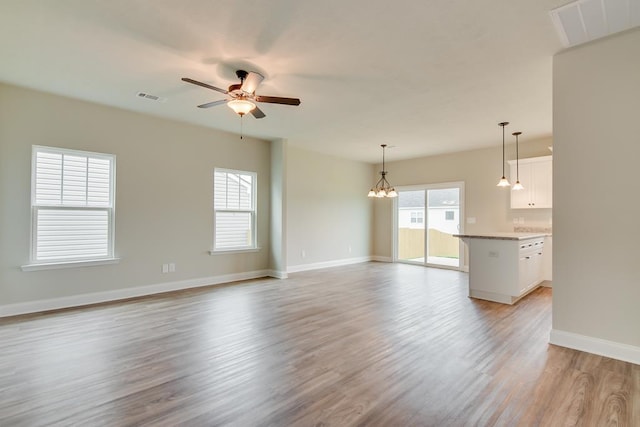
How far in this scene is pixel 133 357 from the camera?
275 centimetres

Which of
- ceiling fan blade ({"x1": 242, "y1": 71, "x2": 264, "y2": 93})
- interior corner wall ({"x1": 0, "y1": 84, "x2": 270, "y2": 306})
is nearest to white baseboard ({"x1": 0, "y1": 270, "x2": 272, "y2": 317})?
interior corner wall ({"x1": 0, "y1": 84, "x2": 270, "y2": 306})

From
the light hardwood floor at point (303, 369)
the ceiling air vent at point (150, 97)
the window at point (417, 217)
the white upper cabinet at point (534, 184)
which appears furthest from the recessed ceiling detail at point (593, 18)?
the window at point (417, 217)

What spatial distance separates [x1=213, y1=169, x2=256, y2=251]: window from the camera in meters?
5.95

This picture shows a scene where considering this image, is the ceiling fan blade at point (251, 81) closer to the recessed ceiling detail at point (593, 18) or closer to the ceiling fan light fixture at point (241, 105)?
the ceiling fan light fixture at point (241, 105)

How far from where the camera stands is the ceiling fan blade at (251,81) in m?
3.07

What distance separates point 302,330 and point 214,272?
300 cm

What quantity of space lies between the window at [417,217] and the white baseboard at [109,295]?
4488 mm

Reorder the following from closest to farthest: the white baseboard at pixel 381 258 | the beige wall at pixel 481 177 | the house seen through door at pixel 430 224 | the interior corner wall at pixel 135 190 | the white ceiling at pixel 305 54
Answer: the white ceiling at pixel 305 54 → the interior corner wall at pixel 135 190 → the beige wall at pixel 481 177 → the house seen through door at pixel 430 224 → the white baseboard at pixel 381 258

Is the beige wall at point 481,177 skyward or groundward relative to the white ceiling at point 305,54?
groundward

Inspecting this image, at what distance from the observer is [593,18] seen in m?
2.50

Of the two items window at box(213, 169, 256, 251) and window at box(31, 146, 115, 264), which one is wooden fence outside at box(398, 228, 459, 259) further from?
window at box(31, 146, 115, 264)

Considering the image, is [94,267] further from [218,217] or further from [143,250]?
[218,217]

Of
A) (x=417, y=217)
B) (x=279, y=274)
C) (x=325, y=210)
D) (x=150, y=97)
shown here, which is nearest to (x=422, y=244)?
(x=417, y=217)

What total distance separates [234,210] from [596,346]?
5449 millimetres
